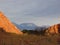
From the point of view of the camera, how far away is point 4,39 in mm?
16547

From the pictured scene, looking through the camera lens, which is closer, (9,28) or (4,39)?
(4,39)

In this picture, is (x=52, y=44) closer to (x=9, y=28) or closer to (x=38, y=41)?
(x=38, y=41)

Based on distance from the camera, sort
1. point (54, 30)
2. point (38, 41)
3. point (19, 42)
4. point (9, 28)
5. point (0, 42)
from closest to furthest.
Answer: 1. point (0, 42)
2. point (19, 42)
3. point (38, 41)
4. point (9, 28)
5. point (54, 30)

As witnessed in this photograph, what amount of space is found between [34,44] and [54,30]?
26.7 meters

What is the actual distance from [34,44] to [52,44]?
2.47 m

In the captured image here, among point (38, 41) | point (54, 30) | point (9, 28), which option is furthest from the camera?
point (54, 30)

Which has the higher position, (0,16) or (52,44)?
(0,16)

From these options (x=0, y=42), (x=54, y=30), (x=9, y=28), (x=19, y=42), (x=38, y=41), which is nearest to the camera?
(x=0, y=42)

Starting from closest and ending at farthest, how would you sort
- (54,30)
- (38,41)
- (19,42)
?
1. (19,42)
2. (38,41)
3. (54,30)

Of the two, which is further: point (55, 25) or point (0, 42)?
point (55, 25)

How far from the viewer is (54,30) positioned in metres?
43.9

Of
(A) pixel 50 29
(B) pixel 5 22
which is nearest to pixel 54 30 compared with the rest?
(A) pixel 50 29

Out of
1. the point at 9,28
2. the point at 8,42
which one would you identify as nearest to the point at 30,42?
the point at 8,42

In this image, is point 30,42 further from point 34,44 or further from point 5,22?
point 5,22
